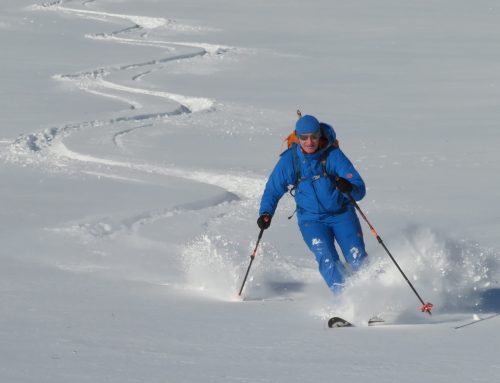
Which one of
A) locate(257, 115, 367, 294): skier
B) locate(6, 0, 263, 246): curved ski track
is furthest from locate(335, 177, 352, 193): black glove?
locate(6, 0, 263, 246): curved ski track

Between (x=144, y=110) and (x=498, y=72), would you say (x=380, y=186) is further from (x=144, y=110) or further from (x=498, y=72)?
(x=498, y=72)

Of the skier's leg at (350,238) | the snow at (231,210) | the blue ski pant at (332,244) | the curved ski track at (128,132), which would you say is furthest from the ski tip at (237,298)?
the curved ski track at (128,132)

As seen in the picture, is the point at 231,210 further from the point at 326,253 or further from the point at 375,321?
the point at 375,321

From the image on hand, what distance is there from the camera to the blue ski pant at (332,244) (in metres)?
6.89

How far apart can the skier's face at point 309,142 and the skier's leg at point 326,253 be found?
2.01ft

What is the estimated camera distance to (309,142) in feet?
22.0

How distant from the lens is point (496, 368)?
4.87 meters

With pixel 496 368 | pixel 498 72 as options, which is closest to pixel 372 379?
pixel 496 368

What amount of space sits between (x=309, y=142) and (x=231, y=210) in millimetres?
3649

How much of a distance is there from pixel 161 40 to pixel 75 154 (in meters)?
13.8

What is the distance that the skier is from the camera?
22.2 feet

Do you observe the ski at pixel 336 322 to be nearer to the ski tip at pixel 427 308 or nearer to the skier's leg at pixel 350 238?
the ski tip at pixel 427 308

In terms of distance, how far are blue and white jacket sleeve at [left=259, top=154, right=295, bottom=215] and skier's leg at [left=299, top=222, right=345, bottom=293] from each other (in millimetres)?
287

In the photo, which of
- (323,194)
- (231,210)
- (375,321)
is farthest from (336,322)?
(231,210)
